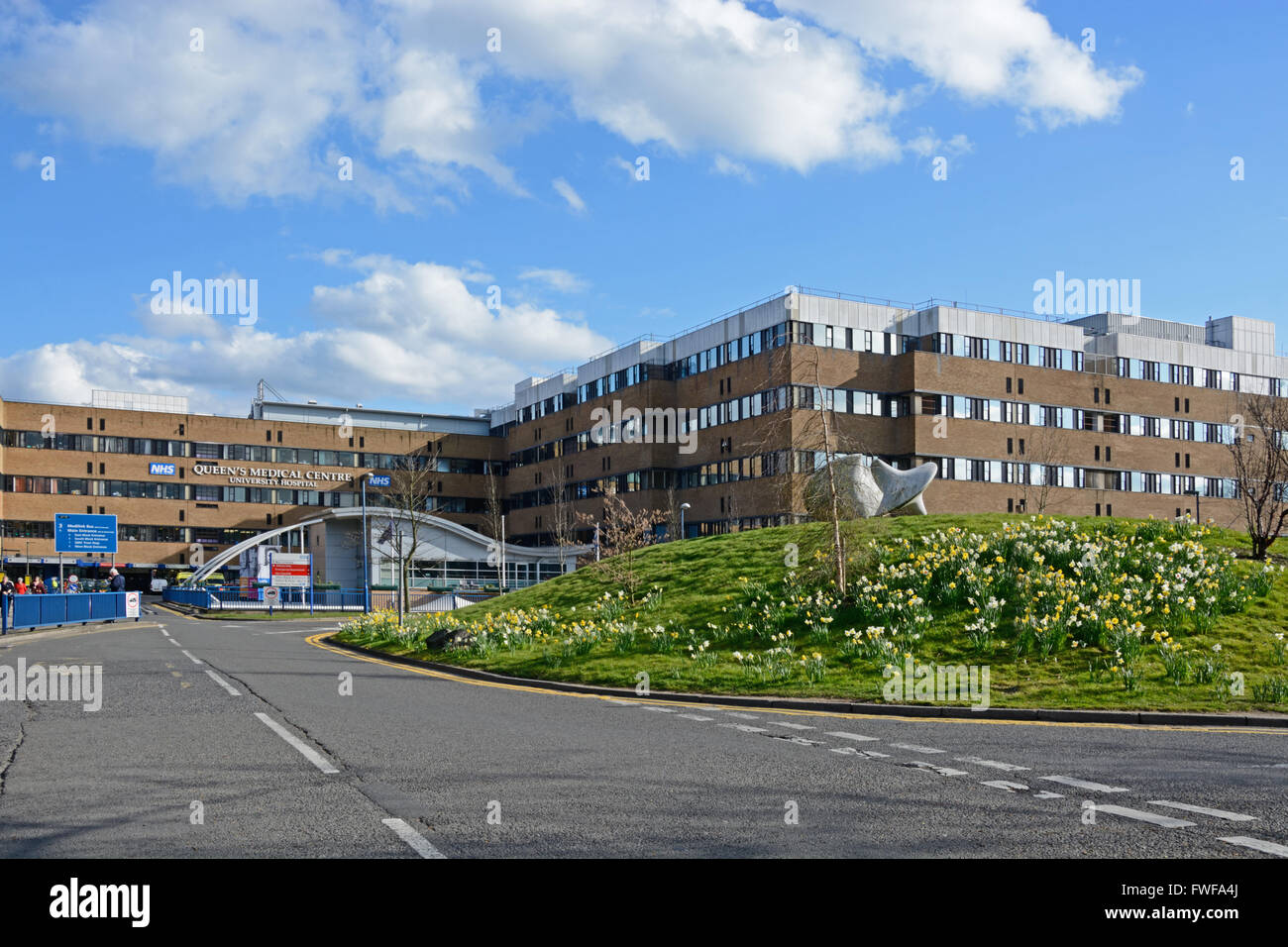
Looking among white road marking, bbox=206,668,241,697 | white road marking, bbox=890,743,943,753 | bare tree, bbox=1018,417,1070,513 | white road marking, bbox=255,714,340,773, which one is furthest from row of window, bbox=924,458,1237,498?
white road marking, bbox=255,714,340,773

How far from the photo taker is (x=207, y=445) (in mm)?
100625

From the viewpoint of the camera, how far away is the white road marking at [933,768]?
9055mm

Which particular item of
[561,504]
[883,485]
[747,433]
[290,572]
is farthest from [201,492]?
[883,485]

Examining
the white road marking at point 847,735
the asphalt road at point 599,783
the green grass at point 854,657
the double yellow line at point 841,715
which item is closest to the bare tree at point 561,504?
the green grass at point 854,657

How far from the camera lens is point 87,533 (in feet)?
195

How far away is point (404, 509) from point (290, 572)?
9085 mm

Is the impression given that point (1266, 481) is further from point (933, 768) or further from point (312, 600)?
point (312, 600)

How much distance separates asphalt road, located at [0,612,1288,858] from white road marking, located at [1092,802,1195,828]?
1.2 inches

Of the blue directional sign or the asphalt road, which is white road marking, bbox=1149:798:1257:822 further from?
the blue directional sign
